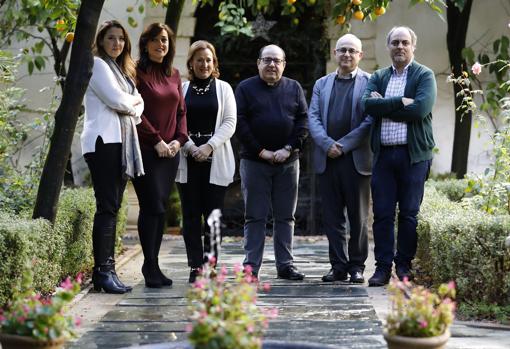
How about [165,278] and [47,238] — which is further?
[165,278]

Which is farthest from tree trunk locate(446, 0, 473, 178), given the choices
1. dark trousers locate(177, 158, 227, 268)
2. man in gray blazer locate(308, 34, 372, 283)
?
dark trousers locate(177, 158, 227, 268)

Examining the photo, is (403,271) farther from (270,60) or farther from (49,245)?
(49,245)

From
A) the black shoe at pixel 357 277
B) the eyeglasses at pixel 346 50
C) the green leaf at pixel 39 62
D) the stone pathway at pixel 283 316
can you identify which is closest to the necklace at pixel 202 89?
the eyeglasses at pixel 346 50

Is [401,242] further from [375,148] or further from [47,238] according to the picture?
[47,238]

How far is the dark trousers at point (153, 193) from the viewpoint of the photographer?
7301 millimetres

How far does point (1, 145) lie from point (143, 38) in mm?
2722

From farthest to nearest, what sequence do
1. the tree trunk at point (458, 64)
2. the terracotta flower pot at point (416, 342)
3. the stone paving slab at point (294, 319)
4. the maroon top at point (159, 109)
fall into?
the tree trunk at point (458, 64)
the maroon top at point (159, 109)
the stone paving slab at point (294, 319)
the terracotta flower pot at point (416, 342)

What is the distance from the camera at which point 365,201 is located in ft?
25.6

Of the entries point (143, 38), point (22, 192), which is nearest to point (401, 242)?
point (143, 38)

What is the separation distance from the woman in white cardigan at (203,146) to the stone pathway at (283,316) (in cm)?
57

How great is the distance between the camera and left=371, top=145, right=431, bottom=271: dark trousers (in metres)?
7.45

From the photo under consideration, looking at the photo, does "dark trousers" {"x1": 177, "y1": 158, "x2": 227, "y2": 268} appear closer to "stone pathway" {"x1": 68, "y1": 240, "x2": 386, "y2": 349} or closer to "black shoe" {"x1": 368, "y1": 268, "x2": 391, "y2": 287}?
"stone pathway" {"x1": 68, "y1": 240, "x2": 386, "y2": 349}

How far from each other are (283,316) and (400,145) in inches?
78.6

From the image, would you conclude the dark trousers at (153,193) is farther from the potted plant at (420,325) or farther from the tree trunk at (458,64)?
the tree trunk at (458,64)
